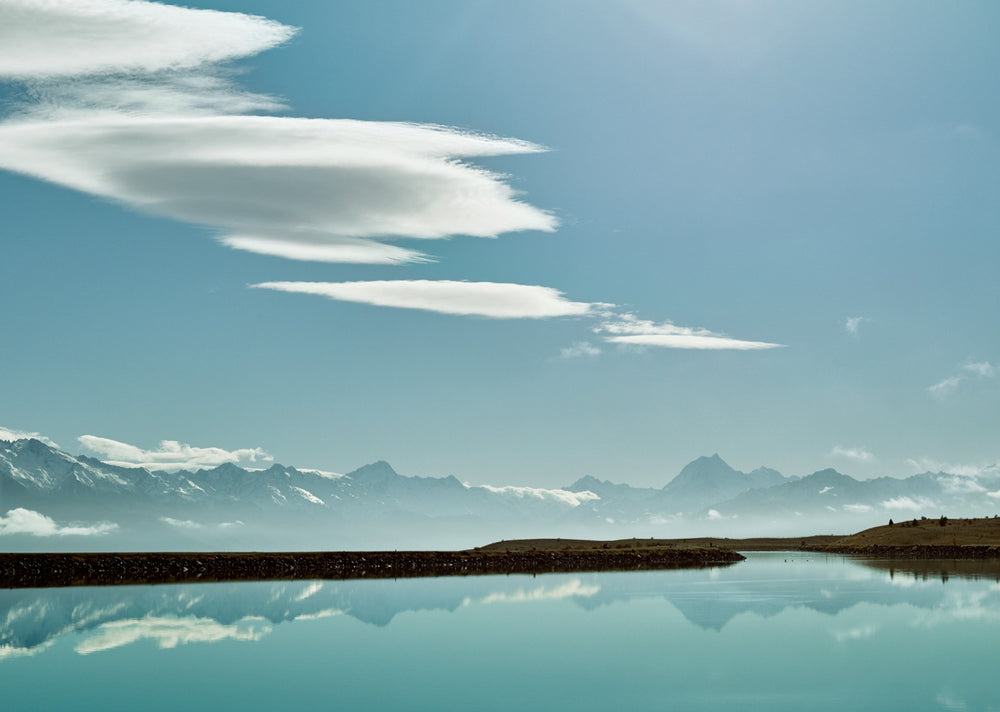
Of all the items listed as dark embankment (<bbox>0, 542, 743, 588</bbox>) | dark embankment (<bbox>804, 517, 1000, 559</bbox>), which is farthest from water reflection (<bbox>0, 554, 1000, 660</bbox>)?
dark embankment (<bbox>804, 517, 1000, 559</bbox>)

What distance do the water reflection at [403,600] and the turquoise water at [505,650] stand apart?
307 millimetres

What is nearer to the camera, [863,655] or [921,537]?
[863,655]

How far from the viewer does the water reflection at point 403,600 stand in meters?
59.4

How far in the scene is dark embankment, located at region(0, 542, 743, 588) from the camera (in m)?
112

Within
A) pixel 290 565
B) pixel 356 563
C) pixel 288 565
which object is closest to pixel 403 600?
pixel 288 565

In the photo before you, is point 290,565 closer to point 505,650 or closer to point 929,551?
point 505,650

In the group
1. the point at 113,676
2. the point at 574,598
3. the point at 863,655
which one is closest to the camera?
the point at 113,676

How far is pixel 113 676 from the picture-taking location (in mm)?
Result: 43812

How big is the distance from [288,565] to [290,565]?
37cm

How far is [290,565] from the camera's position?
127m

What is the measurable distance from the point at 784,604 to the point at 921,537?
133708mm

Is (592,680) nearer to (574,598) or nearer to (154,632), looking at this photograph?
(154,632)

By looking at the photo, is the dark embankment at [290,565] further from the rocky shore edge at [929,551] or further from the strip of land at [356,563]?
the rocky shore edge at [929,551]

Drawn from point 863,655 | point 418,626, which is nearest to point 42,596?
point 418,626
